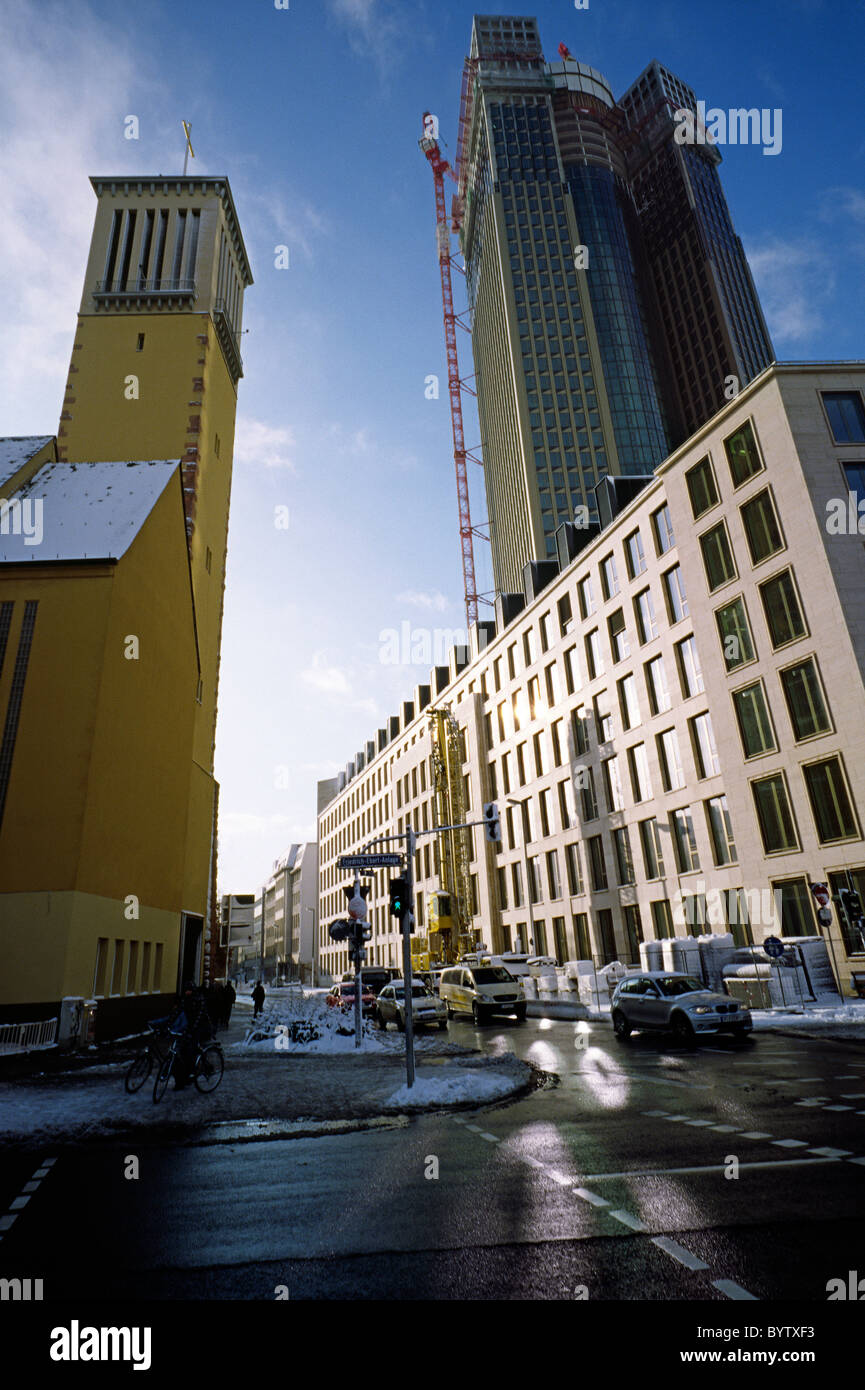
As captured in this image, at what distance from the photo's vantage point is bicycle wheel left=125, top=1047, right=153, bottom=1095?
492 inches

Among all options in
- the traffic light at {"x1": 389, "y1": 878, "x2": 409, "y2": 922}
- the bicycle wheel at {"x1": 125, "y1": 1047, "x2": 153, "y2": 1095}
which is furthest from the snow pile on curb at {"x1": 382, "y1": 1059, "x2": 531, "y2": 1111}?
the bicycle wheel at {"x1": 125, "y1": 1047, "x2": 153, "y2": 1095}

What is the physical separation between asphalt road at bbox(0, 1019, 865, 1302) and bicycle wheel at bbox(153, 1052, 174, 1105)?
3195 millimetres

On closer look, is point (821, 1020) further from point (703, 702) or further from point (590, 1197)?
point (703, 702)

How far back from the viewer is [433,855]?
220ft

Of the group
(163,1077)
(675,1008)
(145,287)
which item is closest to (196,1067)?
(163,1077)

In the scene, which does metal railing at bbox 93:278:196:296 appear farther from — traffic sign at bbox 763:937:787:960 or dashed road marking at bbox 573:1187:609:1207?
dashed road marking at bbox 573:1187:609:1207

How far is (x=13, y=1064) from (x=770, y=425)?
34.2 metres

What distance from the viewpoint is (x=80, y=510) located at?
84.2ft

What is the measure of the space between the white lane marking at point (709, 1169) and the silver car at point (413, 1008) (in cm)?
1783

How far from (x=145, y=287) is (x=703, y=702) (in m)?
35.1

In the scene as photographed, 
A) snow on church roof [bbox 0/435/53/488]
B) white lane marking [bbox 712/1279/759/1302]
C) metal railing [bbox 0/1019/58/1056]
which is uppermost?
snow on church roof [bbox 0/435/53/488]

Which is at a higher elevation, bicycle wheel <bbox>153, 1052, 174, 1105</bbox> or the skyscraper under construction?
the skyscraper under construction
